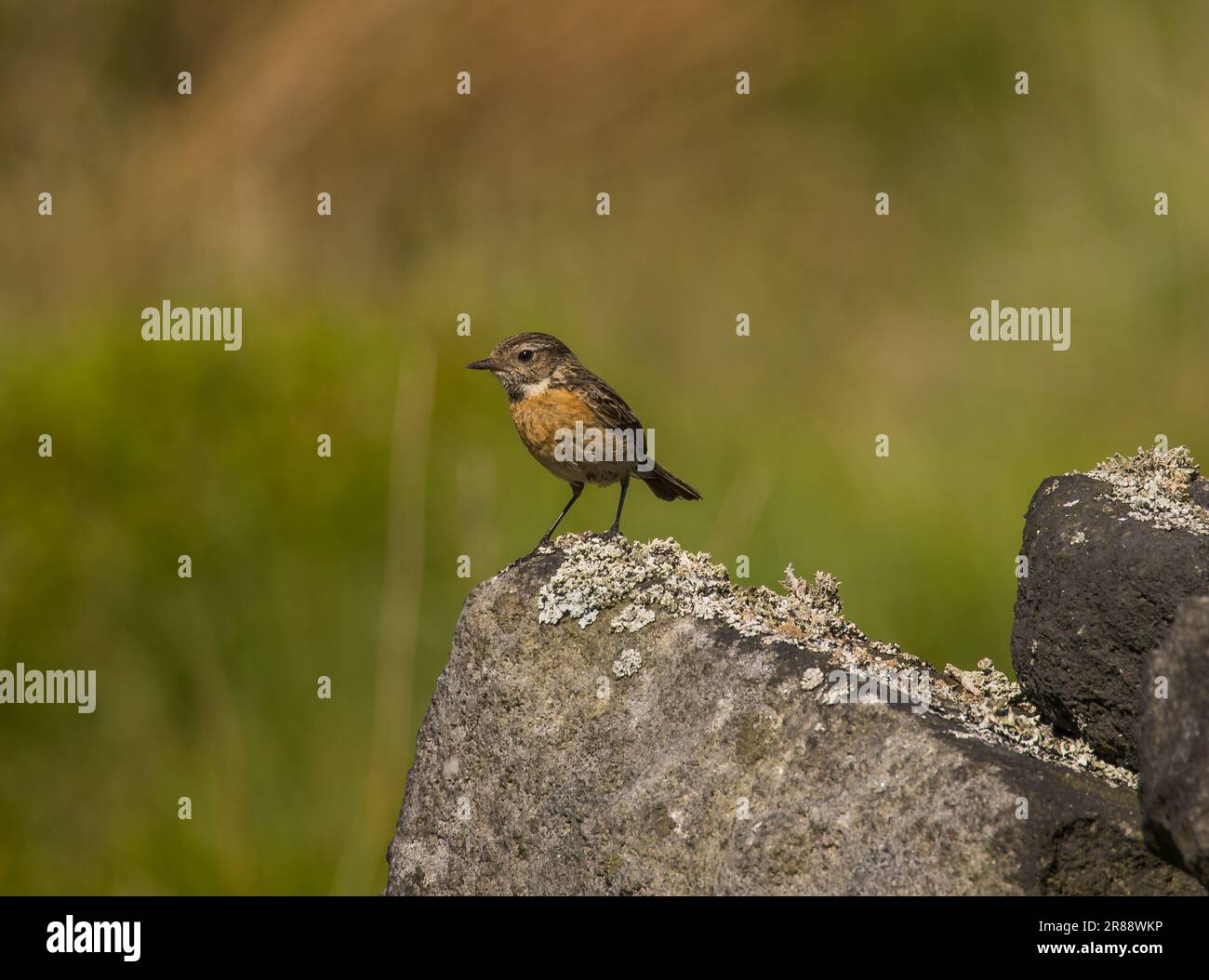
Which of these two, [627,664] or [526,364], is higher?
[526,364]

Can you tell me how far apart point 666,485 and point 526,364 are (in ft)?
3.03

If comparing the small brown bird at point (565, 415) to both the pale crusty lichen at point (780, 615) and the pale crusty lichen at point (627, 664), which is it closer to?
the pale crusty lichen at point (780, 615)

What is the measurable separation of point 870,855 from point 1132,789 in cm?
86

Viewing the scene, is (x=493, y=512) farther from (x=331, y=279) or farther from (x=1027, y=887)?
(x=1027, y=887)

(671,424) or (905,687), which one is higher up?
(671,424)

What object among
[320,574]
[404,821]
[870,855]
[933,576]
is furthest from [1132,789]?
[320,574]

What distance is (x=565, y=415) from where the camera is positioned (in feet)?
21.5

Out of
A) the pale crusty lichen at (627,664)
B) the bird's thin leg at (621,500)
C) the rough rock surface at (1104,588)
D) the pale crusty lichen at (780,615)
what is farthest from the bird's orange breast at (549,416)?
the rough rock surface at (1104,588)

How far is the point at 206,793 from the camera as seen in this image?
24.5 ft

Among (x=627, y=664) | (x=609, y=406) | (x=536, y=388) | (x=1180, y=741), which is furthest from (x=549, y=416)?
(x=1180, y=741)

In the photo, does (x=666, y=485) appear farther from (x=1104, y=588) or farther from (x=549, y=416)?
(x=1104, y=588)

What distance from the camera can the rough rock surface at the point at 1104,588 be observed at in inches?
168

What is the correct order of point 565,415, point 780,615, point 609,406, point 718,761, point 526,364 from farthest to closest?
point 609,406, point 526,364, point 565,415, point 780,615, point 718,761

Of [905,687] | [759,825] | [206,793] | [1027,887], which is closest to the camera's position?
[1027,887]
